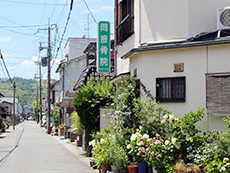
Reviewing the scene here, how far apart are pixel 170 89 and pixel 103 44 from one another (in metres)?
5.92

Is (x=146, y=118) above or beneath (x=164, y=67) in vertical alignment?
beneath

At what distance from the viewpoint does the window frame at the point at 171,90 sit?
424 inches

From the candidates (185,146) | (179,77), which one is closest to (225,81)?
(179,77)

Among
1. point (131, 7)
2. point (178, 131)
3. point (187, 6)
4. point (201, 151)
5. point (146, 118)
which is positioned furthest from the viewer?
point (131, 7)

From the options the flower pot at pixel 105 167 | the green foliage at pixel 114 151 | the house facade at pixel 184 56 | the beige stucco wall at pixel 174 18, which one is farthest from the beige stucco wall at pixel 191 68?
the flower pot at pixel 105 167

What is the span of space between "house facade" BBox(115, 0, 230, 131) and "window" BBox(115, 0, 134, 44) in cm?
60

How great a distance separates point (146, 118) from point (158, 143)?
1.37 meters

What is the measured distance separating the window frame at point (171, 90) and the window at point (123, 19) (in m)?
3.02

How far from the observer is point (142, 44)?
12.1 m

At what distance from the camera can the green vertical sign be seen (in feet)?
52.0

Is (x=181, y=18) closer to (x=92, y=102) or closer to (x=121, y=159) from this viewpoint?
(x=121, y=159)

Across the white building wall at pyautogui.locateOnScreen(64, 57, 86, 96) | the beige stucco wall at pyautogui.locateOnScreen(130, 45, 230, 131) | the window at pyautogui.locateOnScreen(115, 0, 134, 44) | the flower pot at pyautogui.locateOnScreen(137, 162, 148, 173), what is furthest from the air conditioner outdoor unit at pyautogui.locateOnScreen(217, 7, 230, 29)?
the white building wall at pyautogui.locateOnScreen(64, 57, 86, 96)

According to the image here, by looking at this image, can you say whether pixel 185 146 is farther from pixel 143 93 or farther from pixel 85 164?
pixel 85 164

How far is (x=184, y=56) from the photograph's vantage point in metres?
10.8
